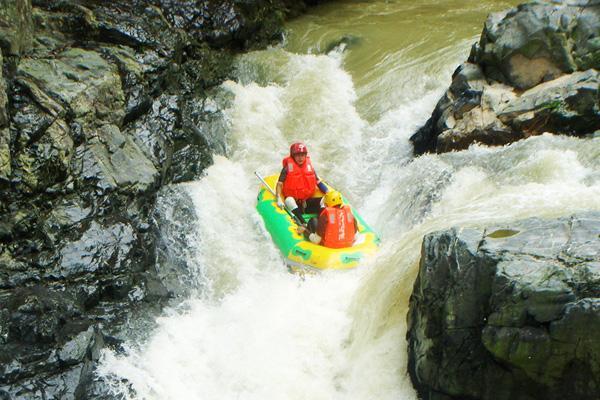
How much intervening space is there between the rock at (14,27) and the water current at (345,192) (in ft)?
8.63

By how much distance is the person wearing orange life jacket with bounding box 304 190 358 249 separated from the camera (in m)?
7.76

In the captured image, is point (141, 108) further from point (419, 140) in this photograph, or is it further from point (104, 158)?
point (419, 140)

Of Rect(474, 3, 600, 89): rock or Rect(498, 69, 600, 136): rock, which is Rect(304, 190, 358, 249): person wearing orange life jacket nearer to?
Rect(498, 69, 600, 136): rock

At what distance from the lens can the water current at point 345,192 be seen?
6.32 meters

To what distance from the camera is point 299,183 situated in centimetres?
888

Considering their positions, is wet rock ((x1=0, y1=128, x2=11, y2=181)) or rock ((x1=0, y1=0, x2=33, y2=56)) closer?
wet rock ((x1=0, y1=128, x2=11, y2=181))

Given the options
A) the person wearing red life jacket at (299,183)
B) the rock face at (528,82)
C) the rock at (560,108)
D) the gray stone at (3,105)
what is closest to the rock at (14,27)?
the gray stone at (3,105)

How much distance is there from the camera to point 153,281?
24.8 feet

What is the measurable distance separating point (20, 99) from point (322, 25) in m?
7.25

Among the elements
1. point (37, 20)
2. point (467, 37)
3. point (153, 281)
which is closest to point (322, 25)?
point (467, 37)

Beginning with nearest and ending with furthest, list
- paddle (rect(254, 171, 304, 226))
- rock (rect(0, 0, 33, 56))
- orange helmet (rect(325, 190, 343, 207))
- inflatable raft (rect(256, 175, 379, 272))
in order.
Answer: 1. inflatable raft (rect(256, 175, 379, 272))
2. orange helmet (rect(325, 190, 343, 207))
3. rock (rect(0, 0, 33, 56))
4. paddle (rect(254, 171, 304, 226))

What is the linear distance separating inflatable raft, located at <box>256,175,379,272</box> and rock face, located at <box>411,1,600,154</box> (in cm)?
204

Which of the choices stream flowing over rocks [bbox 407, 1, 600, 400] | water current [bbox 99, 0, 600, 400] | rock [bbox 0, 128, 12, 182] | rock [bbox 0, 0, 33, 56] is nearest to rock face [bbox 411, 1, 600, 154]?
water current [bbox 99, 0, 600, 400]

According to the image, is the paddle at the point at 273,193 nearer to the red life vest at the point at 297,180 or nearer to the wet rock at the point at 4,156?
the red life vest at the point at 297,180
